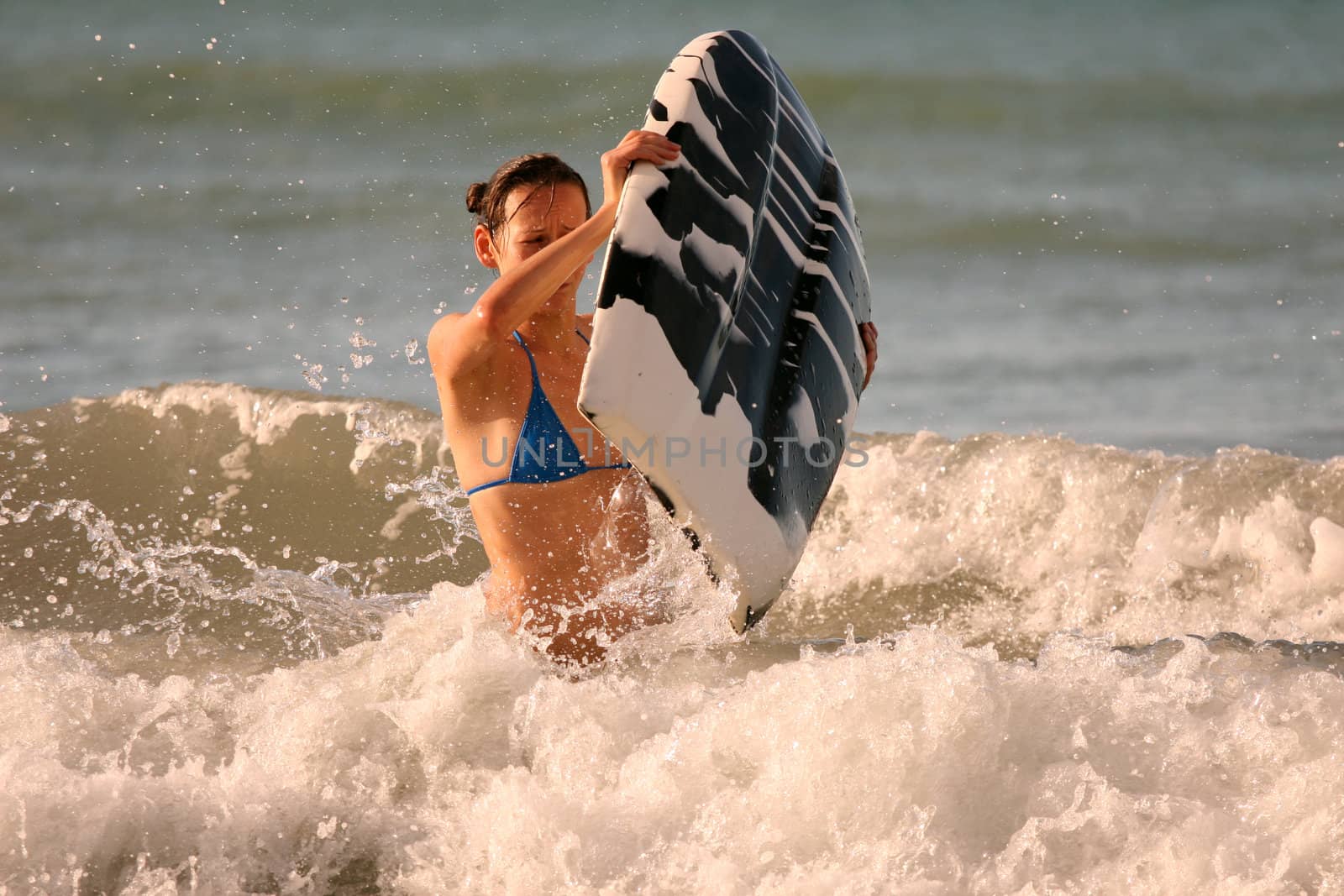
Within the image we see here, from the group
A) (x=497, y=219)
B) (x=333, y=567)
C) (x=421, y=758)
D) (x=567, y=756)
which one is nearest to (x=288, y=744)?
(x=421, y=758)

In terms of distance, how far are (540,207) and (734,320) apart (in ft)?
1.32

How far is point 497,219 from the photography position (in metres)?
2.46

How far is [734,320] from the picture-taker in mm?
2354

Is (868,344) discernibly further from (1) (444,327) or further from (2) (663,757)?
(2) (663,757)

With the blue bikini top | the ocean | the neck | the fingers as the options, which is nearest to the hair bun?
the neck

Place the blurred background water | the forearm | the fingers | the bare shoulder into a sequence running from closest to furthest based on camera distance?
the forearm
the bare shoulder
the fingers
the blurred background water

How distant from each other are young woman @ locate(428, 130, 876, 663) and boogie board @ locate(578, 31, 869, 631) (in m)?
0.21

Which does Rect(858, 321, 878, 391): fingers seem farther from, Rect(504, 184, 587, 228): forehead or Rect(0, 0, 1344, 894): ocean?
Rect(504, 184, 587, 228): forehead

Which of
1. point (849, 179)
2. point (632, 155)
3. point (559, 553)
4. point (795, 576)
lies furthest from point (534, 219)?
point (849, 179)

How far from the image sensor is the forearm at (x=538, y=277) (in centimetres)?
223

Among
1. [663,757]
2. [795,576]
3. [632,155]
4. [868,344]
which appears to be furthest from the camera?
[795,576]

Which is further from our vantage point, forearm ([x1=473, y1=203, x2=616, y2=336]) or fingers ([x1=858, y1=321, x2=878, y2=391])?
fingers ([x1=858, y1=321, x2=878, y2=391])

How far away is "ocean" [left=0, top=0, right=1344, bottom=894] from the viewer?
195 cm

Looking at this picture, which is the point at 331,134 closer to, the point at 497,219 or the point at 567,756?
the point at 497,219
